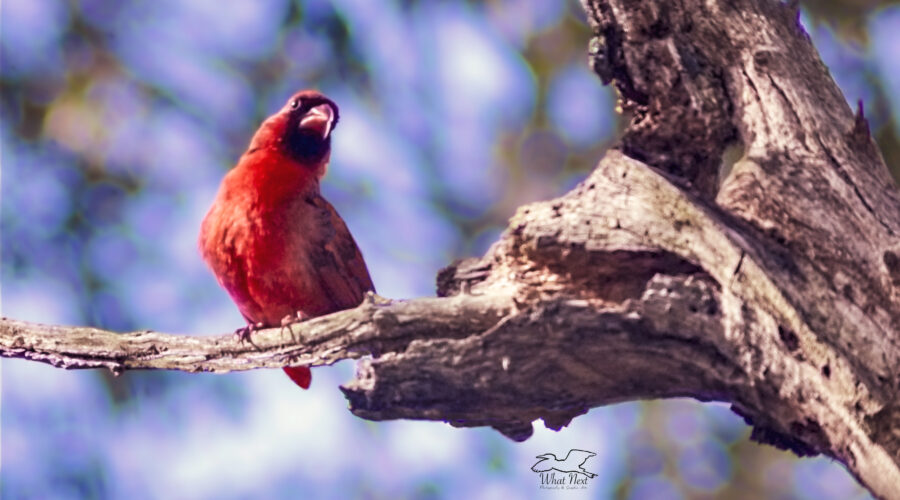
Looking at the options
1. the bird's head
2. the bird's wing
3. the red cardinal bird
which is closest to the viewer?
the red cardinal bird

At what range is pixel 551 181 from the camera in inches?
290

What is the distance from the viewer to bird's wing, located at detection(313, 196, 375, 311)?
4688 millimetres

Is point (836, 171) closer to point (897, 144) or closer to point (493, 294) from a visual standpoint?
point (493, 294)

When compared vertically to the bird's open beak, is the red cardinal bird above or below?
below

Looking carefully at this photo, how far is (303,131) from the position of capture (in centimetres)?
510

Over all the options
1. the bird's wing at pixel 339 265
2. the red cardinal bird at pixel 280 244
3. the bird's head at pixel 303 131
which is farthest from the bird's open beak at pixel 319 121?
the bird's wing at pixel 339 265

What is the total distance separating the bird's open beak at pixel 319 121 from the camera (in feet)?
16.8

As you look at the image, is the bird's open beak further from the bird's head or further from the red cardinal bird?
the red cardinal bird

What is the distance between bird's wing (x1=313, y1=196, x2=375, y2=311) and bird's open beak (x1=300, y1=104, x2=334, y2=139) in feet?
1.36

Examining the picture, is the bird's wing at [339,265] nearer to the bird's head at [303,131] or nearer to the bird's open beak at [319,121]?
the bird's head at [303,131]

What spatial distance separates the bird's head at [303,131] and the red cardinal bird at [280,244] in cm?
1

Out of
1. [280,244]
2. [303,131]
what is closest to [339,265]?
[280,244]

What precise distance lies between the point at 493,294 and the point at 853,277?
1041mm

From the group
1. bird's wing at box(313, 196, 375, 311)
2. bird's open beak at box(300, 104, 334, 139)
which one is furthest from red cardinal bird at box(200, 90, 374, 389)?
bird's open beak at box(300, 104, 334, 139)
